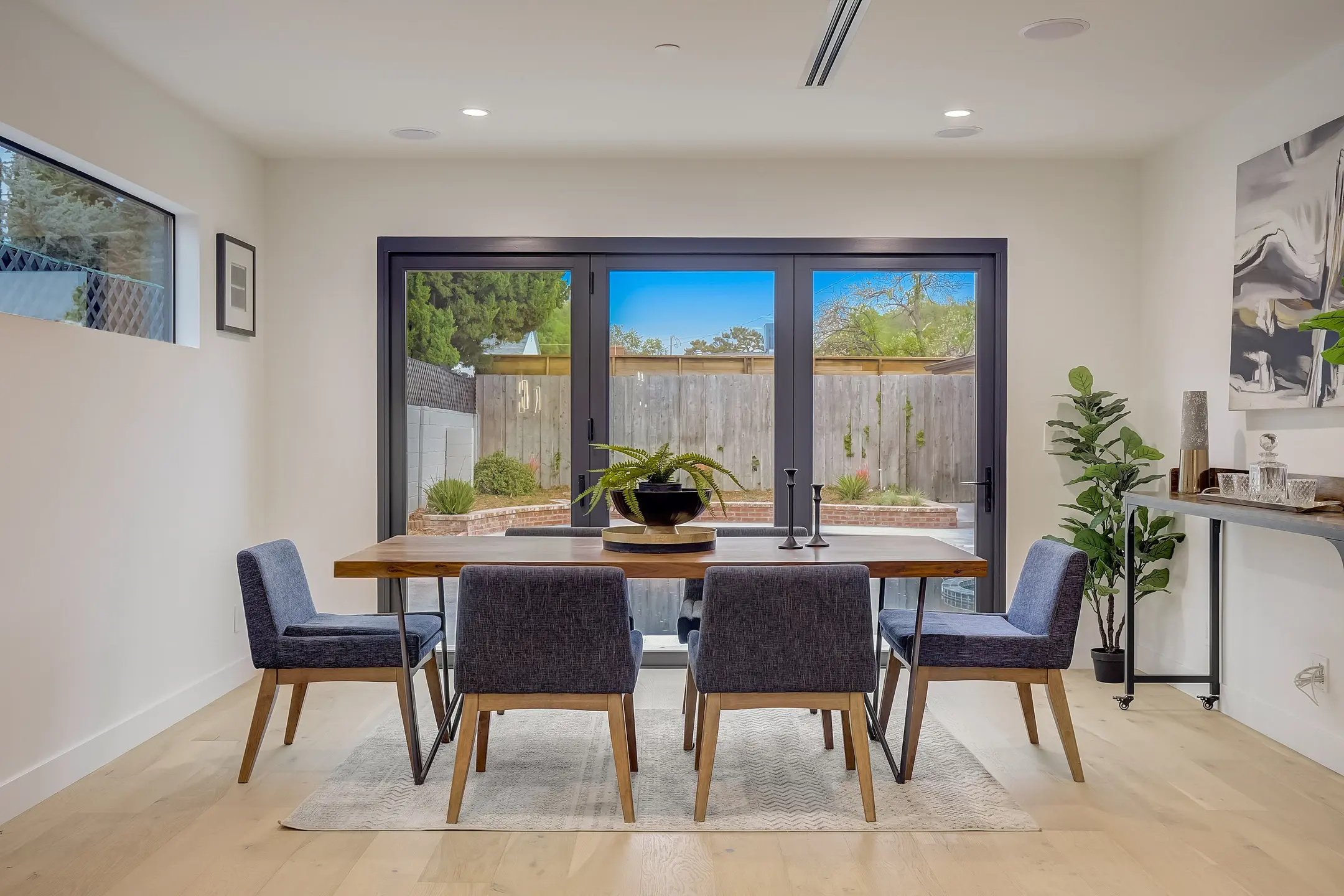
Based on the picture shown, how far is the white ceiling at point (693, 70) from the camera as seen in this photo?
2.93 metres

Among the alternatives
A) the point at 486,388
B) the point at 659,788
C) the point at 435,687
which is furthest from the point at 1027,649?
the point at 486,388

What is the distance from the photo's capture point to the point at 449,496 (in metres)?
4.59

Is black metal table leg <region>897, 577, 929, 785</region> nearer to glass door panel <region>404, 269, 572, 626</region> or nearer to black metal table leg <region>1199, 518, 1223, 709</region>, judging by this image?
black metal table leg <region>1199, 518, 1223, 709</region>

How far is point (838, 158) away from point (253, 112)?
2.60 meters

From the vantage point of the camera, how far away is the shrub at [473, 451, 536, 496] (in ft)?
15.0

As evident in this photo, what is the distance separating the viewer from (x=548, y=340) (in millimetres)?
4566

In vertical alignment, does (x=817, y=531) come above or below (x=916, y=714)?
above

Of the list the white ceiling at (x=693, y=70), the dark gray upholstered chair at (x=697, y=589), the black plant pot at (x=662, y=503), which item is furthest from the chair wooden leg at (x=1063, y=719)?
the white ceiling at (x=693, y=70)

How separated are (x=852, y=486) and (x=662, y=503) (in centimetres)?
174

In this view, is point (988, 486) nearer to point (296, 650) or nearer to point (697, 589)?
point (697, 589)

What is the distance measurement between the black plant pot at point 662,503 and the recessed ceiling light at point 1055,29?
1.85m

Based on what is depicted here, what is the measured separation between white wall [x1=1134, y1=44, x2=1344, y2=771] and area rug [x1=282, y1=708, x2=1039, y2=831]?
A: 126 cm

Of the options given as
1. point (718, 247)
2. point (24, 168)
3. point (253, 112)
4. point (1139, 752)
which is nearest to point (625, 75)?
point (718, 247)

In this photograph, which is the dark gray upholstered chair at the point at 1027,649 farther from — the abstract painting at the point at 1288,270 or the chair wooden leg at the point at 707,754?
the abstract painting at the point at 1288,270
